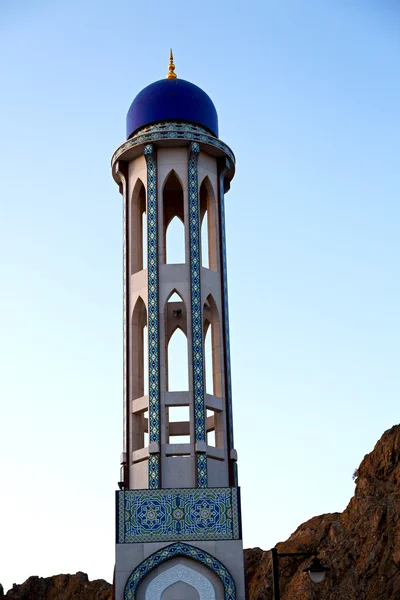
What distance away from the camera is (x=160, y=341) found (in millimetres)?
16984

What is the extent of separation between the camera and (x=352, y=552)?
124ft

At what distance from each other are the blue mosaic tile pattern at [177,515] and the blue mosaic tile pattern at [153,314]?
1.77ft

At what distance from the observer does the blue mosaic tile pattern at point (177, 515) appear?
1530 centimetres

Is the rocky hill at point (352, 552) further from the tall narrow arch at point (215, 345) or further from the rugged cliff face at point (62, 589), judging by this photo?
the tall narrow arch at point (215, 345)

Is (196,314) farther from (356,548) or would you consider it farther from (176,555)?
(356,548)

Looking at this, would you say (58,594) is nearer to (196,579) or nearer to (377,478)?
(377,478)

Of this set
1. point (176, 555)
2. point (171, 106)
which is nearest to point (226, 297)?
point (171, 106)

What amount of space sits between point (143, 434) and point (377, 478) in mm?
26849

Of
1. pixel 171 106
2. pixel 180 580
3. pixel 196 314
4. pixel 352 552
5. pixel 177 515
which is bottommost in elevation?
pixel 180 580

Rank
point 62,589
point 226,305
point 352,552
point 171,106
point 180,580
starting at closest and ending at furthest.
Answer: point 180,580
point 226,305
point 171,106
point 352,552
point 62,589

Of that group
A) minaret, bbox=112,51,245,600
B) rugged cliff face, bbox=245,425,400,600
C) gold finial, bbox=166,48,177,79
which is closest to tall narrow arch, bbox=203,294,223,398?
minaret, bbox=112,51,245,600

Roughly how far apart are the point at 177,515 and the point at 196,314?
3.87m

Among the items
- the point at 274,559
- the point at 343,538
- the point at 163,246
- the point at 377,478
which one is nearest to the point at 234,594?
the point at 274,559

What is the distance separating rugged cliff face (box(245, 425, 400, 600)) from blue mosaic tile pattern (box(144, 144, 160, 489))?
74.3ft
